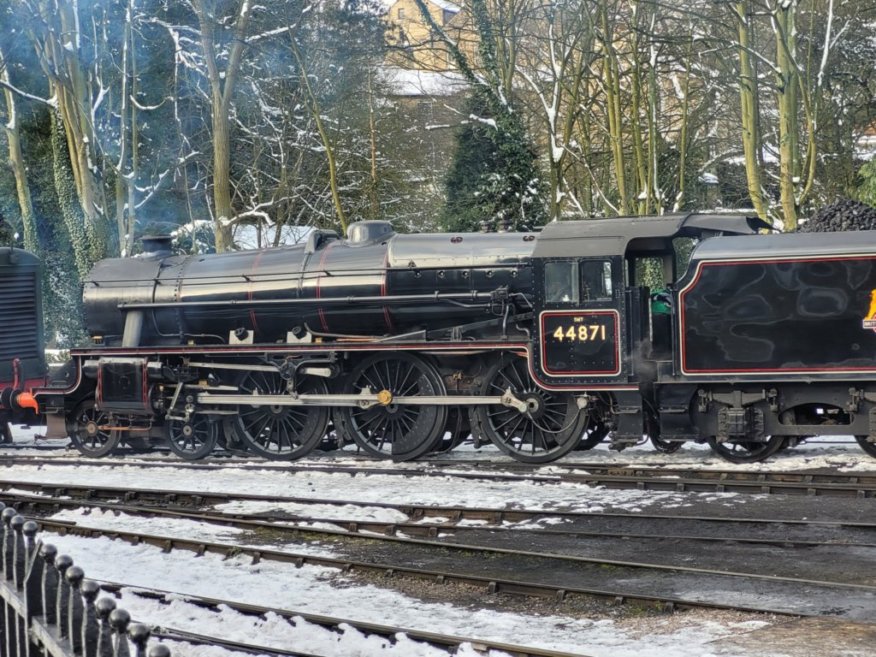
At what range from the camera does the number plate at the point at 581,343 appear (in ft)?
39.7

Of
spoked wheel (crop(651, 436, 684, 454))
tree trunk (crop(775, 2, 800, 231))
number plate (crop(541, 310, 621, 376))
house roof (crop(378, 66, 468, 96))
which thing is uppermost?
house roof (crop(378, 66, 468, 96))

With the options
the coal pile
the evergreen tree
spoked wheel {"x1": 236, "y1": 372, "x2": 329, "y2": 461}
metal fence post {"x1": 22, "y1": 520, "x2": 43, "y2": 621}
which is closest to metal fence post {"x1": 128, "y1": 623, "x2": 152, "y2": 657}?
metal fence post {"x1": 22, "y1": 520, "x2": 43, "y2": 621}

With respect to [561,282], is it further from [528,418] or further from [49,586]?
[49,586]

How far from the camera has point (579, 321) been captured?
1222 centimetres

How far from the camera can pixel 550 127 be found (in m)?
21.6

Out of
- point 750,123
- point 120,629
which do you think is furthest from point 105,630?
point 750,123

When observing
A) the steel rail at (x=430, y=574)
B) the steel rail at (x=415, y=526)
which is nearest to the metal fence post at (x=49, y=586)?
the steel rail at (x=430, y=574)

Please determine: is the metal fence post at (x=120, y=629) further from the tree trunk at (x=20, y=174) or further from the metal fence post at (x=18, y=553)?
the tree trunk at (x=20, y=174)

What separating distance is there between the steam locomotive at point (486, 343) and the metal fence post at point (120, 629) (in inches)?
360

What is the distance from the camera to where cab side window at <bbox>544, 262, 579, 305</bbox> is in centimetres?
1222

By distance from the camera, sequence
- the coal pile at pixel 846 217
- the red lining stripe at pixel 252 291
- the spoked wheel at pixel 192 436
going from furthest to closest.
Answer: the coal pile at pixel 846 217, the spoked wheel at pixel 192 436, the red lining stripe at pixel 252 291

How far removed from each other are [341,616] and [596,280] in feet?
19.9

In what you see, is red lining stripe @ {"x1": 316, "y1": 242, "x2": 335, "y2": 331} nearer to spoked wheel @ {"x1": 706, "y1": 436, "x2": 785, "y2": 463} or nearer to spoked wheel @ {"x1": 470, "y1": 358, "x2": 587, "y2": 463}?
spoked wheel @ {"x1": 470, "y1": 358, "x2": 587, "y2": 463}

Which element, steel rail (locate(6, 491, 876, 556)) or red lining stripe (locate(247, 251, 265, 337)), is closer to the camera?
steel rail (locate(6, 491, 876, 556))
